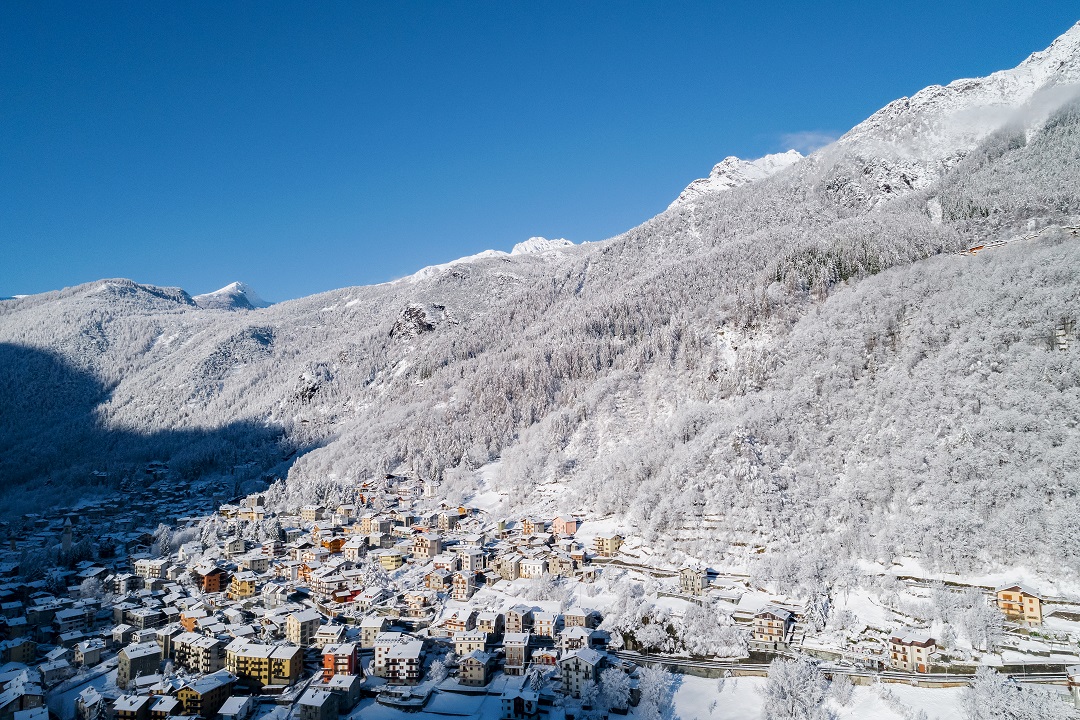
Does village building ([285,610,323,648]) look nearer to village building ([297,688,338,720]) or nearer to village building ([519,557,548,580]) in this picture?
village building ([297,688,338,720])

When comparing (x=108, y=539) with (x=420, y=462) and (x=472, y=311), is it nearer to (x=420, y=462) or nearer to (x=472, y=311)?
(x=420, y=462)

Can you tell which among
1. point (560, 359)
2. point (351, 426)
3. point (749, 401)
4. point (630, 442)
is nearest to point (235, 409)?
point (351, 426)

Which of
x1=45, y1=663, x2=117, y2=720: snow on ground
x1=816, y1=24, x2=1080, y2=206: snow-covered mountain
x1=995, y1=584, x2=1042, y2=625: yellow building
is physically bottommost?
x1=45, y1=663, x2=117, y2=720: snow on ground

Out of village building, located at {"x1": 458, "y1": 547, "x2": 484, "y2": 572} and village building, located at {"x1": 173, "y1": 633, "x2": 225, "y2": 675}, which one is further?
village building, located at {"x1": 458, "y1": 547, "x2": 484, "y2": 572}

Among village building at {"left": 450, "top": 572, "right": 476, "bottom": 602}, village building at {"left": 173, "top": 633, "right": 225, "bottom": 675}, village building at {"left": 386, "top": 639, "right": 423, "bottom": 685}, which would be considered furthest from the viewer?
village building at {"left": 450, "top": 572, "right": 476, "bottom": 602}

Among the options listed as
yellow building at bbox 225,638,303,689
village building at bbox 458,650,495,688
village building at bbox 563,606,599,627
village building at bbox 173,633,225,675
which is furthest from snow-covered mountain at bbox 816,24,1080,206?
village building at bbox 173,633,225,675

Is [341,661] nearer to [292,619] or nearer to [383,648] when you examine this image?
[383,648]
